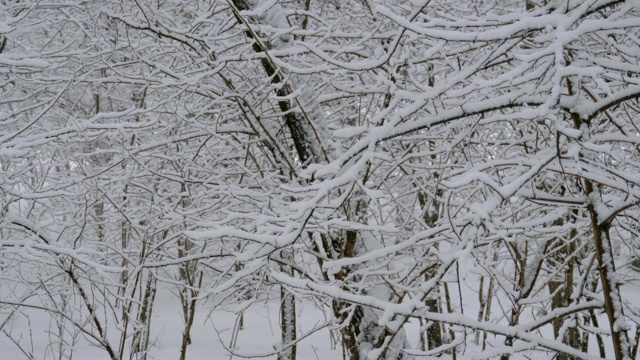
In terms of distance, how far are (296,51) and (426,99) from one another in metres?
1.88

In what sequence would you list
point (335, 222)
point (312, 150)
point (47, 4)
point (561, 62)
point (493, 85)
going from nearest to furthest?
point (561, 62) → point (493, 85) → point (335, 222) → point (312, 150) → point (47, 4)

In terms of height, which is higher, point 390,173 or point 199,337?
point 199,337

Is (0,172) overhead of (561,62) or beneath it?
overhead

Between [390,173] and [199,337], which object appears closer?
[390,173]

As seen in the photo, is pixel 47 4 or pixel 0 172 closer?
pixel 0 172

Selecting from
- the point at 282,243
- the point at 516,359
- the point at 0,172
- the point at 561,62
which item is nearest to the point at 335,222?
the point at 282,243

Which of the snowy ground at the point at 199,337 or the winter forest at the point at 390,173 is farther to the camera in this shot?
the snowy ground at the point at 199,337

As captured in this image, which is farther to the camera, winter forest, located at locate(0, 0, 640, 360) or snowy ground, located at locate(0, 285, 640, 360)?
snowy ground, located at locate(0, 285, 640, 360)

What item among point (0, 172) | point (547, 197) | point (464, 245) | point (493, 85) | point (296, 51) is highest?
point (296, 51)

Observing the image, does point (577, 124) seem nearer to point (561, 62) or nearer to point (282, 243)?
point (561, 62)

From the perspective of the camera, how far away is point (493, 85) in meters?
1.68

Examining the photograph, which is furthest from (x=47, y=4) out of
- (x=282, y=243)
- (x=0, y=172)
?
(x=282, y=243)

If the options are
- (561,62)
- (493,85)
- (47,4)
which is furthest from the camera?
(47,4)

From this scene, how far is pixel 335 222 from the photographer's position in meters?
2.58
